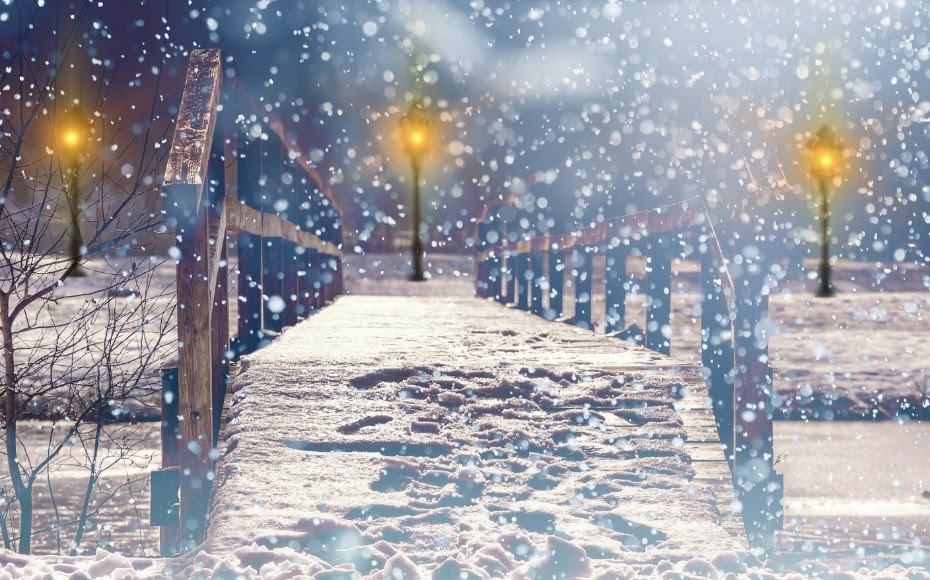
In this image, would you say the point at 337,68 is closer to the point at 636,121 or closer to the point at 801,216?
the point at 636,121

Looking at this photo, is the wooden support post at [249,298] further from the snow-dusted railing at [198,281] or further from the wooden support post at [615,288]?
the wooden support post at [615,288]

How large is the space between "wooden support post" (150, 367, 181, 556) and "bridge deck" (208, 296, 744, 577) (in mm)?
191

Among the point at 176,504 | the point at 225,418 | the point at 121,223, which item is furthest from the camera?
the point at 121,223

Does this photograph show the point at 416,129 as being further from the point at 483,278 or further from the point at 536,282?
the point at 536,282

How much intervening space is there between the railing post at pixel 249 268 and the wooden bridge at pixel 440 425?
63mm

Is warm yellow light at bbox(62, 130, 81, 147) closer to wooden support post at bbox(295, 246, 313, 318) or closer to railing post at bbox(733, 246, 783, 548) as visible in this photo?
wooden support post at bbox(295, 246, 313, 318)

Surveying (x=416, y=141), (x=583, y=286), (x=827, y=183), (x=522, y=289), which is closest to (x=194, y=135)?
(x=583, y=286)

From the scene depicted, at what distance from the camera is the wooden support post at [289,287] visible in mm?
5902

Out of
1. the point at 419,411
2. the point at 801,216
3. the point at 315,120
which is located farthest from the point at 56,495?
the point at 801,216

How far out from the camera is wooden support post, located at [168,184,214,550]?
3025mm

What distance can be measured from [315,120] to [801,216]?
5965 mm

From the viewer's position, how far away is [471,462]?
3.12m

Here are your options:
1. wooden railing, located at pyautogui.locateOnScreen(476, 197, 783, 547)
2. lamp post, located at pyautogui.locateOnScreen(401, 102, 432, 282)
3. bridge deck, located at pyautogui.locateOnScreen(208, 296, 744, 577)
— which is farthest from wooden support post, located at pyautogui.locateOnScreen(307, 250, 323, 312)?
lamp post, located at pyautogui.locateOnScreen(401, 102, 432, 282)

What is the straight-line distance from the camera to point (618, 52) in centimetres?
591
